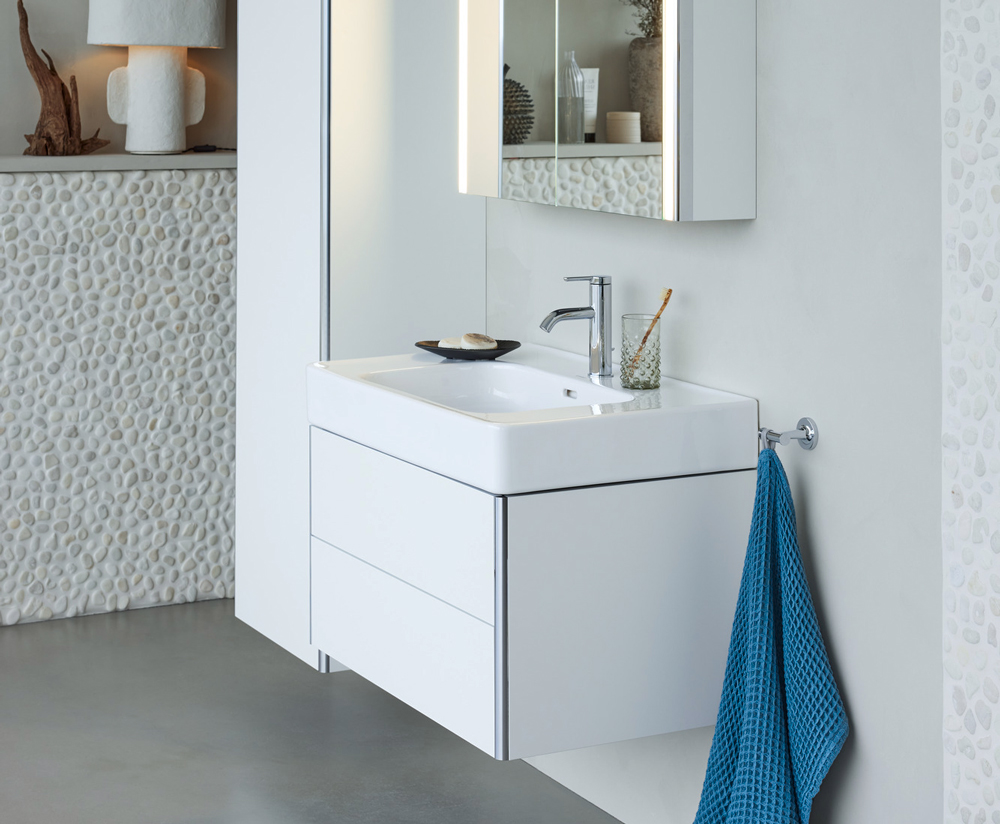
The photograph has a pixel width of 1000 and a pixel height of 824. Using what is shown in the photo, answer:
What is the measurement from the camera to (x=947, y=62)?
68.8 inches

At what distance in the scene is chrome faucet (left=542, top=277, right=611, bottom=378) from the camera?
2.42 meters

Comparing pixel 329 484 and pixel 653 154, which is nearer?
pixel 653 154

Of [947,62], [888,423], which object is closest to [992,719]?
[888,423]

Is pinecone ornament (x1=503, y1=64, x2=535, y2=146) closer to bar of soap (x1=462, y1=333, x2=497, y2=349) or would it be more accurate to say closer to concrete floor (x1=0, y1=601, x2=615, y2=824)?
bar of soap (x1=462, y1=333, x2=497, y2=349)

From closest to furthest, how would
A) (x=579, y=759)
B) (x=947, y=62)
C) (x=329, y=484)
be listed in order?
(x=947, y=62)
(x=329, y=484)
(x=579, y=759)

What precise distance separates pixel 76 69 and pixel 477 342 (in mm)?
2098

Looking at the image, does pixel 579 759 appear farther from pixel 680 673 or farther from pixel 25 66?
pixel 25 66

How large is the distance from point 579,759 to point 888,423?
117 cm

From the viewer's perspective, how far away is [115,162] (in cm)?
386

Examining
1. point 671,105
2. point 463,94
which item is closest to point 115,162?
point 463,94

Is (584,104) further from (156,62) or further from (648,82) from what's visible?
(156,62)

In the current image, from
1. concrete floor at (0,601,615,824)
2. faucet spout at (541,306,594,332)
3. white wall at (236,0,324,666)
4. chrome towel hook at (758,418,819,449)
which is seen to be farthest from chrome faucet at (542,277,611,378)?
concrete floor at (0,601,615,824)

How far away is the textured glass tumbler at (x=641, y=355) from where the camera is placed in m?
2.29

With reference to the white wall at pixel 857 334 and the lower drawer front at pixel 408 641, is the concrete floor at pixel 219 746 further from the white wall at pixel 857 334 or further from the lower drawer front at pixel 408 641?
the white wall at pixel 857 334
